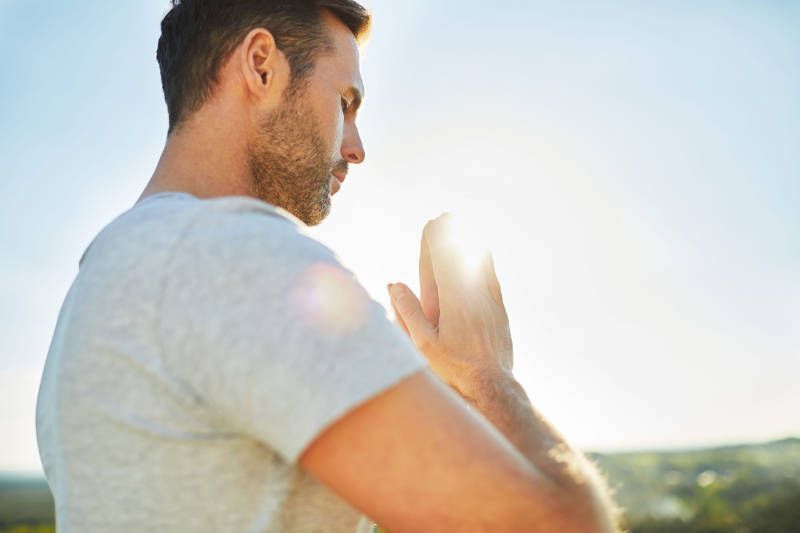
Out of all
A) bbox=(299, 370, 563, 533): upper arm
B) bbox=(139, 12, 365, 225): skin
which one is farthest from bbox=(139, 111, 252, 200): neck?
bbox=(299, 370, 563, 533): upper arm

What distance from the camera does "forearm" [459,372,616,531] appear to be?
1215 mm

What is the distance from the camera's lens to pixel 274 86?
83.6 inches

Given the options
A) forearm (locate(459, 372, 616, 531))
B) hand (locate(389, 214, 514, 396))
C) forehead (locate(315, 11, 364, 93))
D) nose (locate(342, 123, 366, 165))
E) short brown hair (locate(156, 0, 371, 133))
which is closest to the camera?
forearm (locate(459, 372, 616, 531))

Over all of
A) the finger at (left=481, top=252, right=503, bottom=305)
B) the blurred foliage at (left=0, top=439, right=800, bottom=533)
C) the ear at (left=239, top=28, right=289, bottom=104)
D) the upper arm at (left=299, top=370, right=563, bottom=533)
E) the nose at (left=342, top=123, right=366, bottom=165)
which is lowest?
the blurred foliage at (left=0, top=439, right=800, bottom=533)

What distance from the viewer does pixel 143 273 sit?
1.22 m

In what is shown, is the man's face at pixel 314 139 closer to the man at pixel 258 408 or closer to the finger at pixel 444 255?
the finger at pixel 444 255

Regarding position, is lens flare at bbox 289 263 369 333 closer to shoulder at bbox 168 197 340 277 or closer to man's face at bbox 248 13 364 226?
shoulder at bbox 168 197 340 277

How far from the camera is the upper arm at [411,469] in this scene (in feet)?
3.46

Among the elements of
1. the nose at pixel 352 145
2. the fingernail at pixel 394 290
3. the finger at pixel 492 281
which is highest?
the nose at pixel 352 145

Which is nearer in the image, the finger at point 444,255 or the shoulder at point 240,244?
the shoulder at point 240,244

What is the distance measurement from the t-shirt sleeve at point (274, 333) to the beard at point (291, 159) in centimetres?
95

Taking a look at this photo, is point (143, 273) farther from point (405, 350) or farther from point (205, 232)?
point (405, 350)

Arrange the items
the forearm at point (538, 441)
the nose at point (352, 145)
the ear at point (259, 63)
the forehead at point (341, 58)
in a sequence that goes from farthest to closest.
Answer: the nose at point (352, 145) < the forehead at point (341, 58) < the ear at point (259, 63) < the forearm at point (538, 441)

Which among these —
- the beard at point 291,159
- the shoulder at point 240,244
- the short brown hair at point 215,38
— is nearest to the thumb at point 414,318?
the beard at point 291,159
